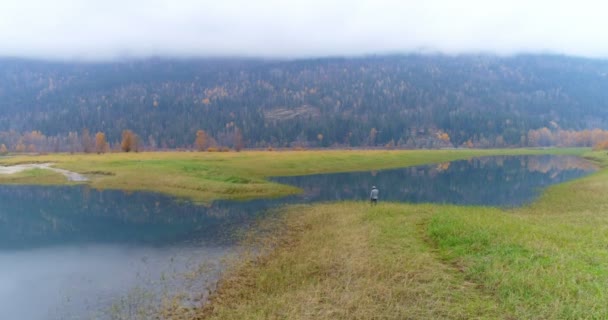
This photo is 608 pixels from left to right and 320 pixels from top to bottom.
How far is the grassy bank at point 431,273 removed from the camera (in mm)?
14383

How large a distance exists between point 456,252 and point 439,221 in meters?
7.02

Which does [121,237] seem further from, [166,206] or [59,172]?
[59,172]

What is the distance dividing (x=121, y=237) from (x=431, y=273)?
2541cm

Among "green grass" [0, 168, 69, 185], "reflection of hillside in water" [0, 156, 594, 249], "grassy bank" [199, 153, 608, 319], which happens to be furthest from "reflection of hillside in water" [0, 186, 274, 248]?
"green grass" [0, 168, 69, 185]

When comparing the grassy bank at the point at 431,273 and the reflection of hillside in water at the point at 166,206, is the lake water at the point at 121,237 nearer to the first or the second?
the reflection of hillside in water at the point at 166,206

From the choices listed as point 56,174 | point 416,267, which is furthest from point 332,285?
point 56,174

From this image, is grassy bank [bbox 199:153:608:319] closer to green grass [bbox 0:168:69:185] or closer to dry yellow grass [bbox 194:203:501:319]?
dry yellow grass [bbox 194:203:501:319]

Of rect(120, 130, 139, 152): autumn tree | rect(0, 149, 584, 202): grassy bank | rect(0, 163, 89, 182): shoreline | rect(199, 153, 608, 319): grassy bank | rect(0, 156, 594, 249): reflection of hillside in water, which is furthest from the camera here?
rect(120, 130, 139, 152): autumn tree

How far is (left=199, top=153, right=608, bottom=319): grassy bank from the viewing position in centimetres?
1438

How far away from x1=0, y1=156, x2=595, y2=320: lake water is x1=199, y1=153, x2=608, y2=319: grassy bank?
13.5 ft

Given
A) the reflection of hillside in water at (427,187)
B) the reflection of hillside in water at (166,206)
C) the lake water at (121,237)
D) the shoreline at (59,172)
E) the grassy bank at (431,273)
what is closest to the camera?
the grassy bank at (431,273)

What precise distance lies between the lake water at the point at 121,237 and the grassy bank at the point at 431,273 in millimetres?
4117

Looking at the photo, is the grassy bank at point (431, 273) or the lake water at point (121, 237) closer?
the grassy bank at point (431, 273)

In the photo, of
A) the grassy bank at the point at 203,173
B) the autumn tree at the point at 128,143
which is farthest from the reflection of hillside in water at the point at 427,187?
the autumn tree at the point at 128,143
